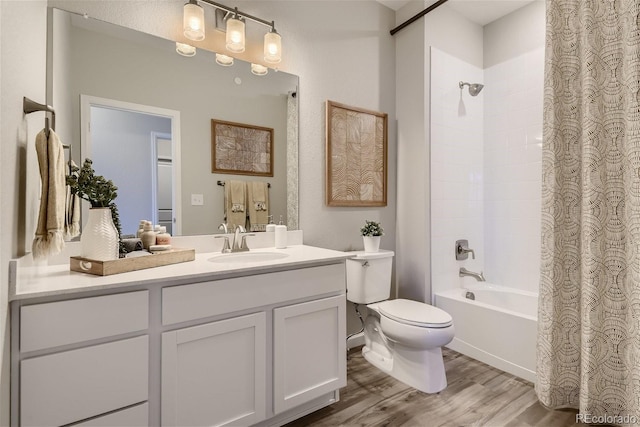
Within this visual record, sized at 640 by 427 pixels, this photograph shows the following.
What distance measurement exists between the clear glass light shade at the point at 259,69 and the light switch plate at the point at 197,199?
2.80ft

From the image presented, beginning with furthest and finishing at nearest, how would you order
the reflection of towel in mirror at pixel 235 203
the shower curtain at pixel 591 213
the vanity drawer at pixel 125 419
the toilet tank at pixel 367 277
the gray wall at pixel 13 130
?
the toilet tank at pixel 367 277 → the reflection of towel in mirror at pixel 235 203 → the shower curtain at pixel 591 213 → the vanity drawer at pixel 125 419 → the gray wall at pixel 13 130

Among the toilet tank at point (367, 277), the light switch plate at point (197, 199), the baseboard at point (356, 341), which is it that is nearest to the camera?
the light switch plate at point (197, 199)

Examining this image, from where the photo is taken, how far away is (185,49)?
1765 mm

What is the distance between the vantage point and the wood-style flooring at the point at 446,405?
1621 mm

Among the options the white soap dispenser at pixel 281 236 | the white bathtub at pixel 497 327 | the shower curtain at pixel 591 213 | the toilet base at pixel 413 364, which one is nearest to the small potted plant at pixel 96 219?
the white soap dispenser at pixel 281 236

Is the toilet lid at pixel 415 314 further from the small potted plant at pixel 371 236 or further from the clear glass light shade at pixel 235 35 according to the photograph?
the clear glass light shade at pixel 235 35

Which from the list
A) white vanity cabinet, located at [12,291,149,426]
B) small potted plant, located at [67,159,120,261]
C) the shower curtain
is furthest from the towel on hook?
the shower curtain

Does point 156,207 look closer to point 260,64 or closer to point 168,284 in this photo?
point 168,284

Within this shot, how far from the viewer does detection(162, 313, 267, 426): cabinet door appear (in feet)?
4.02

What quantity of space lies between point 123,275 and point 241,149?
1.03 meters

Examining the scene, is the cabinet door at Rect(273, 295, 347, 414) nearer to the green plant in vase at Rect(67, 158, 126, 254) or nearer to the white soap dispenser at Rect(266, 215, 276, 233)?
the white soap dispenser at Rect(266, 215, 276, 233)

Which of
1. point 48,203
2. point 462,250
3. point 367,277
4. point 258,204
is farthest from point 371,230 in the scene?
point 48,203

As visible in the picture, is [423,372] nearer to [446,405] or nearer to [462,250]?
[446,405]

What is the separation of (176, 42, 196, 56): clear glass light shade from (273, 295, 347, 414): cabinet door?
58.2 inches
